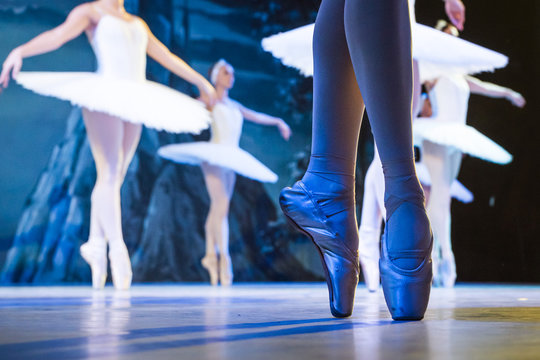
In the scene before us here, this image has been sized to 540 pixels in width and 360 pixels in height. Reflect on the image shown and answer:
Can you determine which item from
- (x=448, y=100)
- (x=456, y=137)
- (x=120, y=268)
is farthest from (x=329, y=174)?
(x=448, y=100)

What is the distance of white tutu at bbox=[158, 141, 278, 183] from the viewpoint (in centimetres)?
416

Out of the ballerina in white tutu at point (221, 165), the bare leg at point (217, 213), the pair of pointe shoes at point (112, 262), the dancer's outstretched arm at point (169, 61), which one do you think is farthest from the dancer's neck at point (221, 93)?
the pair of pointe shoes at point (112, 262)

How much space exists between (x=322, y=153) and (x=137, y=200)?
14.8 ft

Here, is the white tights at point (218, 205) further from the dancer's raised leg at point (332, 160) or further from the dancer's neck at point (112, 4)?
the dancer's raised leg at point (332, 160)

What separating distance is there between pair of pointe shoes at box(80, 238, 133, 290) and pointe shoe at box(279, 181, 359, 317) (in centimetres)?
199

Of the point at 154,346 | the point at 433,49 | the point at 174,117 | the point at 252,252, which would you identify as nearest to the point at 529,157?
the point at 252,252

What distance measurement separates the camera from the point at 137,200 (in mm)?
5230

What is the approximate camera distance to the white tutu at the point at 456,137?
3531mm

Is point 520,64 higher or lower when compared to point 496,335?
higher

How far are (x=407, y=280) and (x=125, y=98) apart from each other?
233 centimetres

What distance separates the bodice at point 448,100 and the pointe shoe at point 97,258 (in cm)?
212

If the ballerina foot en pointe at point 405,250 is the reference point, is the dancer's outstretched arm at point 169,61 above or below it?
above

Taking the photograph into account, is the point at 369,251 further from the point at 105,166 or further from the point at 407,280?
the point at 407,280

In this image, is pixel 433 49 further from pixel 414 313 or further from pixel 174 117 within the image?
pixel 414 313
